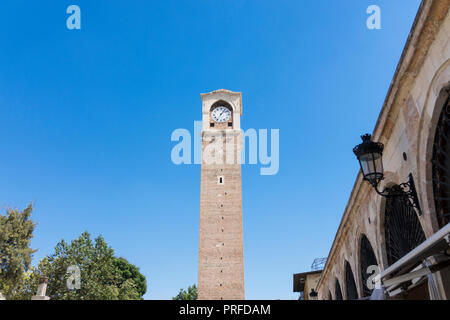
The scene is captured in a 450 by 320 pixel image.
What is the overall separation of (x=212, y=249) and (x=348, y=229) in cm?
1851

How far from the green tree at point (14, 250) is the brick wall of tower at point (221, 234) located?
12107mm

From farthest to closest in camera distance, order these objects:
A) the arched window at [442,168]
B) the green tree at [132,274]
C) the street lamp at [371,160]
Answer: the green tree at [132,274] < the street lamp at [371,160] < the arched window at [442,168]

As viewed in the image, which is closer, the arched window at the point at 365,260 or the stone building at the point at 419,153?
the stone building at the point at 419,153

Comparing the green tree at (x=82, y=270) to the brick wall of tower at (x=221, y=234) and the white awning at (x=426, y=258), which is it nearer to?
the brick wall of tower at (x=221, y=234)

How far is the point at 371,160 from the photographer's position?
17.6 ft

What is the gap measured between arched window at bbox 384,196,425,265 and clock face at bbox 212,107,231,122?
1039 inches

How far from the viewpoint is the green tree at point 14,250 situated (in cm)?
2270

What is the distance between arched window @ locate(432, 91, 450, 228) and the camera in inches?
194

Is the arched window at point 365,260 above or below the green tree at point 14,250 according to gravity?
below

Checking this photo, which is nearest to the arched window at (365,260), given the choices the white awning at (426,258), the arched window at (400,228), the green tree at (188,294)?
the arched window at (400,228)
